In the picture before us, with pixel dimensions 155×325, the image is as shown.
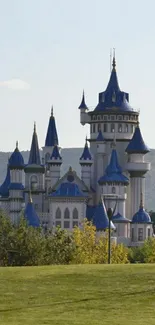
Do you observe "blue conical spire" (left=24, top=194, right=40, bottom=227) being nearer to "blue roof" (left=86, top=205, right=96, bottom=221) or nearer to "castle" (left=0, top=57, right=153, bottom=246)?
"castle" (left=0, top=57, right=153, bottom=246)

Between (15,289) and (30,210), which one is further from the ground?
(30,210)

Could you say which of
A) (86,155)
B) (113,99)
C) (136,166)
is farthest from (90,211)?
(113,99)

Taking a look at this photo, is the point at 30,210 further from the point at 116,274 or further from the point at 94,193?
the point at 116,274

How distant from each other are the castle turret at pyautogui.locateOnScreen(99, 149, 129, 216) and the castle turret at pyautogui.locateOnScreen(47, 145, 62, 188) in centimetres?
729

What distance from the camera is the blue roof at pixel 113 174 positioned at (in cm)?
13162

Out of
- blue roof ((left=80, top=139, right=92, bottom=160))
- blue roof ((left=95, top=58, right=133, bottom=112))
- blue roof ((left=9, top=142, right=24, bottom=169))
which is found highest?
blue roof ((left=95, top=58, right=133, bottom=112))

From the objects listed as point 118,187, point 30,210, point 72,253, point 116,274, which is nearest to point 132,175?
point 118,187

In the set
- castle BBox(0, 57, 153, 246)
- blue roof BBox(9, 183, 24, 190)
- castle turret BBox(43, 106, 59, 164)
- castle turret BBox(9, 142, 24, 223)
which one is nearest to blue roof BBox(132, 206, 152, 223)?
castle BBox(0, 57, 153, 246)

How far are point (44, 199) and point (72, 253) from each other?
70460 millimetres

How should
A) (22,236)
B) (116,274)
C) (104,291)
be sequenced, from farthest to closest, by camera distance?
(22,236) → (116,274) → (104,291)

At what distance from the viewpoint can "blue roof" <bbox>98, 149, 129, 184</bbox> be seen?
132m

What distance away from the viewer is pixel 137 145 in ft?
444

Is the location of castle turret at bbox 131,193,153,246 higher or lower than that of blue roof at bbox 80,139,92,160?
lower

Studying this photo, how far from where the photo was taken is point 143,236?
427 feet
